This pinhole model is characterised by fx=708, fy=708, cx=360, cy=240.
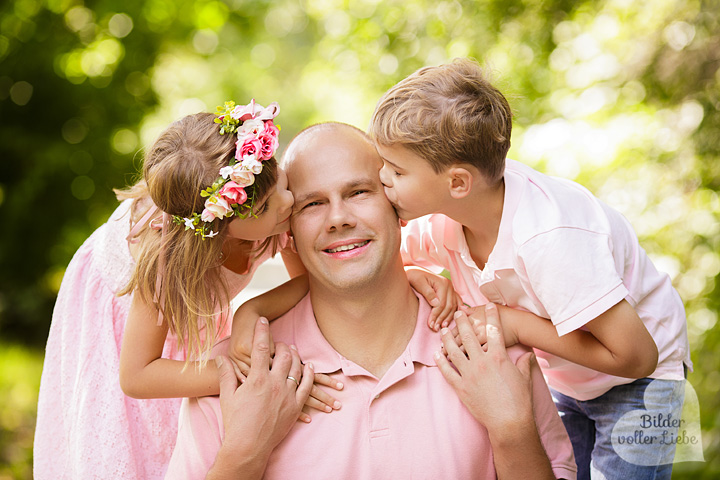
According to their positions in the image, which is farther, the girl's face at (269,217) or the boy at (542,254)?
the girl's face at (269,217)

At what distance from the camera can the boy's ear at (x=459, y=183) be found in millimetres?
2225

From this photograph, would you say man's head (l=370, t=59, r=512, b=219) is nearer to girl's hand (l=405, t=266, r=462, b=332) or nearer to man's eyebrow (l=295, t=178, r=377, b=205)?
man's eyebrow (l=295, t=178, r=377, b=205)

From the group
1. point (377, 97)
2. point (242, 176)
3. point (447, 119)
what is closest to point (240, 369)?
point (242, 176)

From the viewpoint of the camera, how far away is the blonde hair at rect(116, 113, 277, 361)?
211 cm

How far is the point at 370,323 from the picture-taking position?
2309mm

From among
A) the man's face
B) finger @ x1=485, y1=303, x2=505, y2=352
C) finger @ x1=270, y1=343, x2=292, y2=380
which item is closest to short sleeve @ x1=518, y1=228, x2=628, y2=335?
finger @ x1=485, y1=303, x2=505, y2=352

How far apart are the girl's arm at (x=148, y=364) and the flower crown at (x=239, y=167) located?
1.14ft

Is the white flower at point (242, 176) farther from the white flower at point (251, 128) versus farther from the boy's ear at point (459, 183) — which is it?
the boy's ear at point (459, 183)

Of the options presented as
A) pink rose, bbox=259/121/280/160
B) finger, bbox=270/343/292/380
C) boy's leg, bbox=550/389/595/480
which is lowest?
boy's leg, bbox=550/389/595/480

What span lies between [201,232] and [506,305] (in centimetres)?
104

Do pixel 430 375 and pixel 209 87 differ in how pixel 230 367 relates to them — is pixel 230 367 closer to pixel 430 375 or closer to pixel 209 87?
pixel 430 375

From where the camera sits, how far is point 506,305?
2.39 meters

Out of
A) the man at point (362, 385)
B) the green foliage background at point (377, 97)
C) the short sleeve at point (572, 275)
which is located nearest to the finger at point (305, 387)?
the man at point (362, 385)

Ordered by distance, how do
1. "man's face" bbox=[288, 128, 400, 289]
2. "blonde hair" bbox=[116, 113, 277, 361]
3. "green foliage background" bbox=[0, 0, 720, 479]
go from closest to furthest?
"blonde hair" bbox=[116, 113, 277, 361], "man's face" bbox=[288, 128, 400, 289], "green foliage background" bbox=[0, 0, 720, 479]
